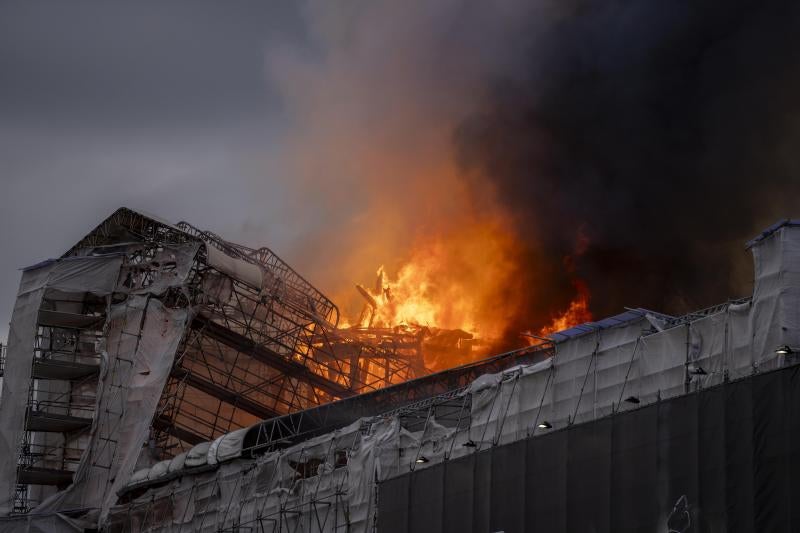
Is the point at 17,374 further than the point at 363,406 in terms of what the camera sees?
Yes

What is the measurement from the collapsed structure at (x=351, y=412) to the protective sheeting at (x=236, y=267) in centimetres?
12

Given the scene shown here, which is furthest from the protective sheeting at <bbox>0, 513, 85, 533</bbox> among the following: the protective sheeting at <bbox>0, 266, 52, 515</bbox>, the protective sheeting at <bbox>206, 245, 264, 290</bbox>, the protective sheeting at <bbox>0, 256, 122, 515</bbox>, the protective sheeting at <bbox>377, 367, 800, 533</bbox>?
the protective sheeting at <bbox>377, 367, 800, 533</bbox>

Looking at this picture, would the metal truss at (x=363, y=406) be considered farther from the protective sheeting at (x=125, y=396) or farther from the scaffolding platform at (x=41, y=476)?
the scaffolding platform at (x=41, y=476)

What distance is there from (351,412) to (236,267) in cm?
1139

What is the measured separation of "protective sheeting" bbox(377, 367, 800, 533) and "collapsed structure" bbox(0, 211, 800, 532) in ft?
0.19

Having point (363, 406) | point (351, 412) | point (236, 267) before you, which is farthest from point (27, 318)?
point (363, 406)

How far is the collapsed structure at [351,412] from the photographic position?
30906 mm

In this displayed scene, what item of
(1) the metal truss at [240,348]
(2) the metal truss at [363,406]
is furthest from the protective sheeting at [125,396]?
(2) the metal truss at [363,406]

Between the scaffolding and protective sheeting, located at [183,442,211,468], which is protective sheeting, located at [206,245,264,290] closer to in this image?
the scaffolding

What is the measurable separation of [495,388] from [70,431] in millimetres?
30079

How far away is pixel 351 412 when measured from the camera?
177 ft

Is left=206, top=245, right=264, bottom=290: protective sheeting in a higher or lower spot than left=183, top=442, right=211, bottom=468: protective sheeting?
higher

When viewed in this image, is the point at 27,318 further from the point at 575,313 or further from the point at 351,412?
the point at 575,313

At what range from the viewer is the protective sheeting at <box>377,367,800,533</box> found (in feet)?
94.5
